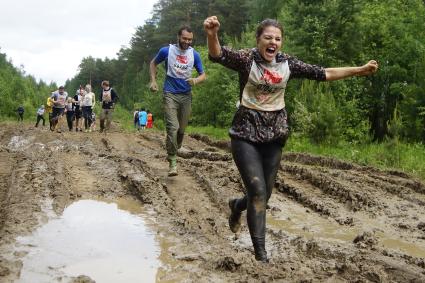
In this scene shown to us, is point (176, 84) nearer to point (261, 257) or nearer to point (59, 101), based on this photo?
point (261, 257)

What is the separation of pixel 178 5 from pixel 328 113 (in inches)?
1570

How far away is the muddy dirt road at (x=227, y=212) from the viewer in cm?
370

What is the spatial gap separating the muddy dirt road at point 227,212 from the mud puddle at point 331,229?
12mm

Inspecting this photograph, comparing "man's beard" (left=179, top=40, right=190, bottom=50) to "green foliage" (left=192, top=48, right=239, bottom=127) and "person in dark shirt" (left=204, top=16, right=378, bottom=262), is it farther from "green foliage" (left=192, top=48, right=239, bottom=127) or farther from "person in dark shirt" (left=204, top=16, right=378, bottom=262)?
"green foliage" (left=192, top=48, right=239, bottom=127)

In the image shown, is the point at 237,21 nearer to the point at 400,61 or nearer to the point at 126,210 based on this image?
the point at 400,61

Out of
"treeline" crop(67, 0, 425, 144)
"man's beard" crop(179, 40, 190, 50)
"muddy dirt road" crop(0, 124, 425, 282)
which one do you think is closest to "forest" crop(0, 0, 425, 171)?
"treeline" crop(67, 0, 425, 144)

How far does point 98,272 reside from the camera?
11.8ft

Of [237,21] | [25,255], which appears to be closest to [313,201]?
[25,255]

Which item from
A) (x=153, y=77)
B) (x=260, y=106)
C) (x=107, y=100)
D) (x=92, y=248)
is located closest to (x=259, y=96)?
(x=260, y=106)

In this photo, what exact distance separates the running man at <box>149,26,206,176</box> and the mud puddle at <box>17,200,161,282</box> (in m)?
2.06

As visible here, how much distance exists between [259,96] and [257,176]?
0.65 m

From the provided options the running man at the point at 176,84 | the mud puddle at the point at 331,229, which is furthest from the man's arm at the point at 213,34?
the running man at the point at 176,84

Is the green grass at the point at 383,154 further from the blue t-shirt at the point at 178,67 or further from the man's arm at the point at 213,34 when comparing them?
the man's arm at the point at 213,34

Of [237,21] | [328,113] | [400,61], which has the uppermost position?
[237,21]
